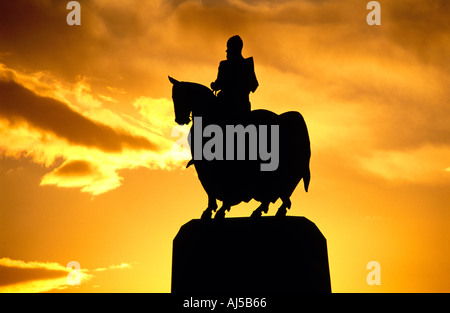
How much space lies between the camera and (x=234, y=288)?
981cm

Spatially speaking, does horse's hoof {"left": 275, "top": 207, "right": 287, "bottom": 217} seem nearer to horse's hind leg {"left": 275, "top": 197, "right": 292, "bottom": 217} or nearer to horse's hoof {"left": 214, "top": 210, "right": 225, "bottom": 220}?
horse's hind leg {"left": 275, "top": 197, "right": 292, "bottom": 217}

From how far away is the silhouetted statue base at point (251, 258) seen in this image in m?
9.88

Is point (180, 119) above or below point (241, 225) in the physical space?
above

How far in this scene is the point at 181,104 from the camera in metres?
10.2

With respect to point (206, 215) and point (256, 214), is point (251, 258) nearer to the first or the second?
point (256, 214)

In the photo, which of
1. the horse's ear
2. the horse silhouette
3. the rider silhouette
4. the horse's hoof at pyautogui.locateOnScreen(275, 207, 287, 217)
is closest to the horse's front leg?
the horse silhouette

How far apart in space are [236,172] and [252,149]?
0.58 meters

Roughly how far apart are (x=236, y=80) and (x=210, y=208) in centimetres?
263

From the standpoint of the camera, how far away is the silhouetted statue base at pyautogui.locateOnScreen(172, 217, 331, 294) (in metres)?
9.88

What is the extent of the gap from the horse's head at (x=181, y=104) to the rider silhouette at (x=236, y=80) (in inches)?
26.7

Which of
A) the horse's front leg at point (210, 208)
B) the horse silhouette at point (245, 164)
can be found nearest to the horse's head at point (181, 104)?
the horse silhouette at point (245, 164)

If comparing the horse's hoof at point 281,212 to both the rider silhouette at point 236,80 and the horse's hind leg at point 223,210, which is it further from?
the rider silhouette at point 236,80
